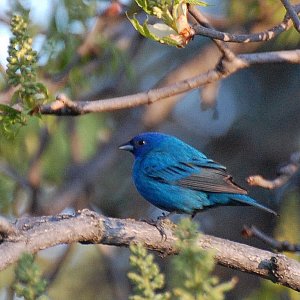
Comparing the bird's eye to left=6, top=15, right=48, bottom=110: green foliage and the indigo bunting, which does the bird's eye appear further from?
left=6, top=15, right=48, bottom=110: green foliage

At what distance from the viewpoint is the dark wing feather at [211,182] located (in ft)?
17.7

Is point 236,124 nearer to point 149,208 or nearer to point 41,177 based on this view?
point 149,208

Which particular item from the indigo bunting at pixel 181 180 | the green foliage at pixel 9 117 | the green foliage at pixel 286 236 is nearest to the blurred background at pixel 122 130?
the green foliage at pixel 286 236

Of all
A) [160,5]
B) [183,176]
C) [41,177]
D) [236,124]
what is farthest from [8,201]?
[160,5]

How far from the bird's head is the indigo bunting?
13 mm

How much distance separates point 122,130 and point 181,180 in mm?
1189

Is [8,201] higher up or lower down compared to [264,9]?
lower down

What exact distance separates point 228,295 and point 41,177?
191 cm

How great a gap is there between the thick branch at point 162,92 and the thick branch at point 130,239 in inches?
16.6

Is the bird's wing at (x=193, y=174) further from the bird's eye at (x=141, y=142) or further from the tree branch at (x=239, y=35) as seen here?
the tree branch at (x=239, y=35)

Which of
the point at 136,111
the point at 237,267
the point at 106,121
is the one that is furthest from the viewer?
the point at 106,121

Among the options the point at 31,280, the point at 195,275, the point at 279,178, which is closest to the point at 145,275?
the point at 195,275

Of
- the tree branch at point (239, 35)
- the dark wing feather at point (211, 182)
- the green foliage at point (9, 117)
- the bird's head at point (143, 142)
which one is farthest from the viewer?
the bird's head at point (143, 142)

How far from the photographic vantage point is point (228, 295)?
278 inches
